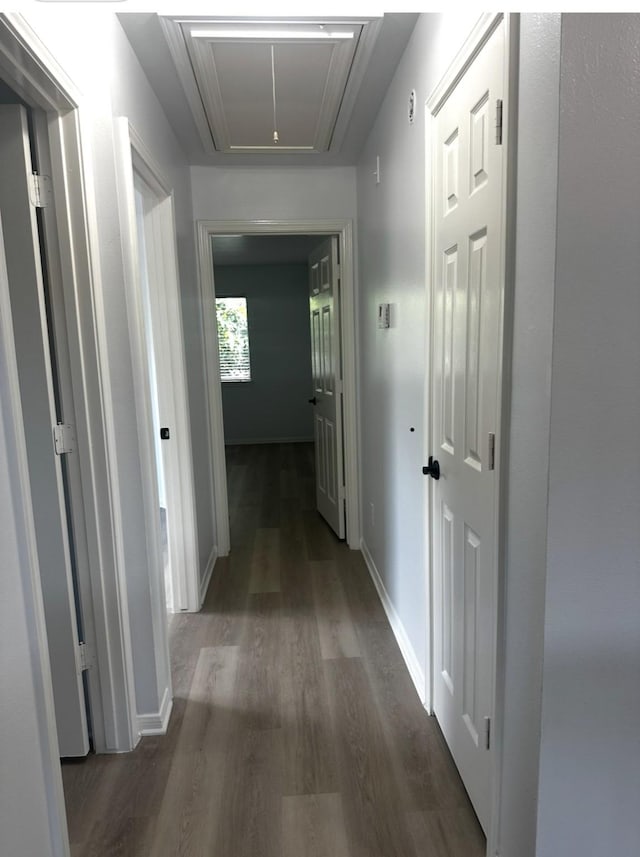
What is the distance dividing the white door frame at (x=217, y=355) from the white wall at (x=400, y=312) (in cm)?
Answer: 18

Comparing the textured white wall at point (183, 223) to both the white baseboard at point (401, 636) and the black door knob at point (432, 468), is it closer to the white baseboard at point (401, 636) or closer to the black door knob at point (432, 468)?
the white baseboard at point (401, 636)

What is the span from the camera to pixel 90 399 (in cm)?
166

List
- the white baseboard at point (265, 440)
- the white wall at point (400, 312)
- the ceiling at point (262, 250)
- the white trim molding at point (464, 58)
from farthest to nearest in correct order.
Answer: the white baseboard at point (265, 440), the ceiling at point (262, 250), the white wall at point (400, 312), the white trim molding at point (464, 58)

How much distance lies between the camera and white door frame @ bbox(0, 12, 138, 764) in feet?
4.99

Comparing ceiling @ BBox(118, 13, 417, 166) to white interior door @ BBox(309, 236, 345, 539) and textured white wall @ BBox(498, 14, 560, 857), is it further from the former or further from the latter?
textured white wall @ BBox(498, 14, 560, 857)

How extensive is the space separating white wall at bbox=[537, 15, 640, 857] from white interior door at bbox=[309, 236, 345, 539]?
260 centimetres

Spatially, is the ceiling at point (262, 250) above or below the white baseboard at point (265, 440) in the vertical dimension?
above

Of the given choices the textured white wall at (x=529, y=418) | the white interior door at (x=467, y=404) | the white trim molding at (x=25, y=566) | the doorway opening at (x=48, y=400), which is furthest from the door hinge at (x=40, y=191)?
the textured white wall at (x=529, y=418)

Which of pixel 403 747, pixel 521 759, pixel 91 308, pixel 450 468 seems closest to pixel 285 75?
pixel 91 308

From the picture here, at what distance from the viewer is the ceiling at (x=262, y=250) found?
212 inches

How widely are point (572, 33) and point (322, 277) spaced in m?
2.99

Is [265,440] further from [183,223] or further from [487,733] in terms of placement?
[487,733]

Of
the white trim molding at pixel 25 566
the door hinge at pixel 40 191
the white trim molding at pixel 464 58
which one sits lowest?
the white trim molding at pixel 25 566

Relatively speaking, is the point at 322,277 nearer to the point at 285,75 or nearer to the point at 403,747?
the point at 285,75
